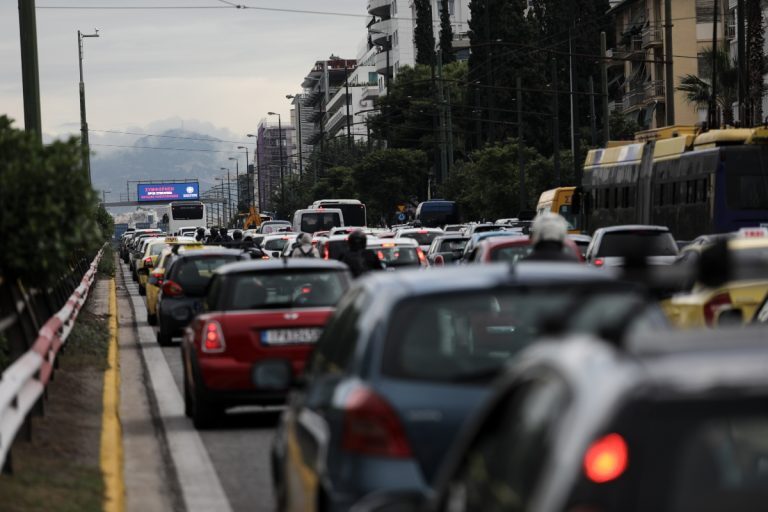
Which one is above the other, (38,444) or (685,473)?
(685,473)

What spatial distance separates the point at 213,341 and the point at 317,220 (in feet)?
179

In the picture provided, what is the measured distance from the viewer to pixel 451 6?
Answer: 6481 inches

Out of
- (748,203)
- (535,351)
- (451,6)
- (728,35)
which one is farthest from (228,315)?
(451,6)

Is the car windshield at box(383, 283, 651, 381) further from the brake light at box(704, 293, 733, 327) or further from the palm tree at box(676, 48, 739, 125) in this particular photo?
the palm tree at box(676, 48, 739, 125)

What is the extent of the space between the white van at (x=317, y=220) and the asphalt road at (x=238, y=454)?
49467 millimetres

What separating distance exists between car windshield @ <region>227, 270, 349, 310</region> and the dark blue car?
269 inches

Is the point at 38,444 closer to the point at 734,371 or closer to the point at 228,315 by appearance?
the point at 228,315

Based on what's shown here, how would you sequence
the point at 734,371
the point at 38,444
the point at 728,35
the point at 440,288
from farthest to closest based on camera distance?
1. the point at 728,35
2. the point at 38,444
3. the point at 440,288
4. the point at 734,371

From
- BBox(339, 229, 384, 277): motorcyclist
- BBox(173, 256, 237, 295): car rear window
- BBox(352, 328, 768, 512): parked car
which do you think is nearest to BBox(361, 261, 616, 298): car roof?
BBox(352, 328, 768, 512): parked car

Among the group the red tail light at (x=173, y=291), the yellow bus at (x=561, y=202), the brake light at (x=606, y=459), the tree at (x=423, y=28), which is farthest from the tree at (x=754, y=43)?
the tree at (x=423, y=28)

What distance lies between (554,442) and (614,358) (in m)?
0.20

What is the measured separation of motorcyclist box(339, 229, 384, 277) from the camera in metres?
21.2

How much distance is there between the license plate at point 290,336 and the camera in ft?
48.1

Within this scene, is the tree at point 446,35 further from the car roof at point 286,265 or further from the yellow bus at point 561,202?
the car roof at point 286,265
